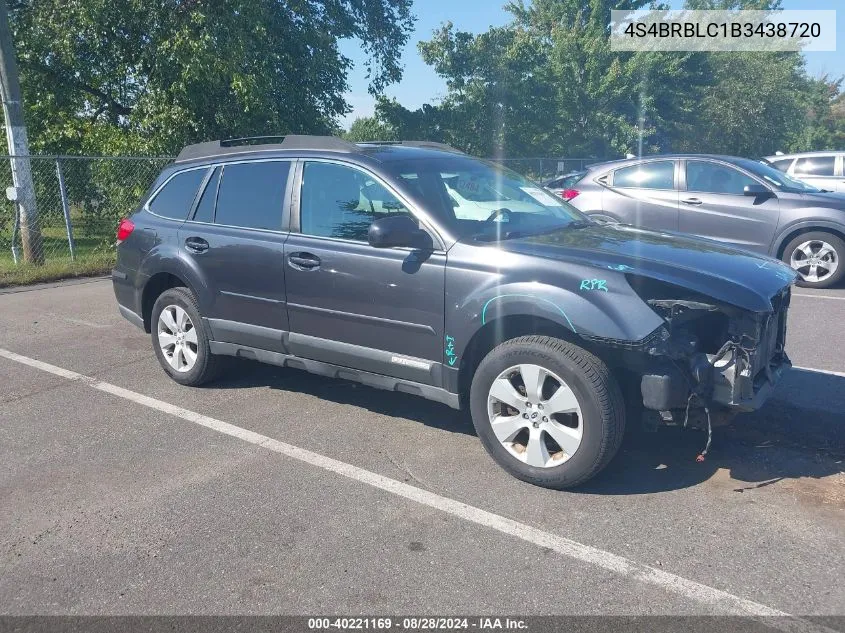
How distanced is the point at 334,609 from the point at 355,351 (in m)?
1.93

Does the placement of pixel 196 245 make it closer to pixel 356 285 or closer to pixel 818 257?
pixel 356 285

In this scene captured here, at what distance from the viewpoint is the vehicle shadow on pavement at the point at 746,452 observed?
12.9 ft

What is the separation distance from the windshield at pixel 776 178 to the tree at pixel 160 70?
9209 millimetres

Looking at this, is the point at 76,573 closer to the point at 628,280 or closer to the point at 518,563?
the point at 518,563

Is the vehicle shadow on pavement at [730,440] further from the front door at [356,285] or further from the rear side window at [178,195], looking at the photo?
the rear side window at [178,195]

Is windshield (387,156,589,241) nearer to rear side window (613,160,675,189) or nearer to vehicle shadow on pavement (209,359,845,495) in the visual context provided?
vehicle shadow on pavement (209,359,845,495)

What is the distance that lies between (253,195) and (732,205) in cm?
661

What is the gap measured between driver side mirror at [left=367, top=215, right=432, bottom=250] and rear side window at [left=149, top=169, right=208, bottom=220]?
2052mm

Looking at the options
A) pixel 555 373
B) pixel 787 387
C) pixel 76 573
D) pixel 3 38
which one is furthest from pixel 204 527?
pixel 3 38

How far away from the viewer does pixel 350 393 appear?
5492 millimetres

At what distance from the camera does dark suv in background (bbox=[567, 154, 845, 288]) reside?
9.05m

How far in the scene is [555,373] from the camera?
3.71 metres

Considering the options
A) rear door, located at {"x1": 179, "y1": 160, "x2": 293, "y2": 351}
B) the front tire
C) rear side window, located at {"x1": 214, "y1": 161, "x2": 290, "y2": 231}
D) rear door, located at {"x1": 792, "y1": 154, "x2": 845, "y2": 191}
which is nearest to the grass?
rear door, located at {"x1": 179, "y1": 160, "x2": 293, "y2": 351}

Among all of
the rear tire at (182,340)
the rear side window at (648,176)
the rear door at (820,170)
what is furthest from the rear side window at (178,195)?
the rear door at (820,170)
